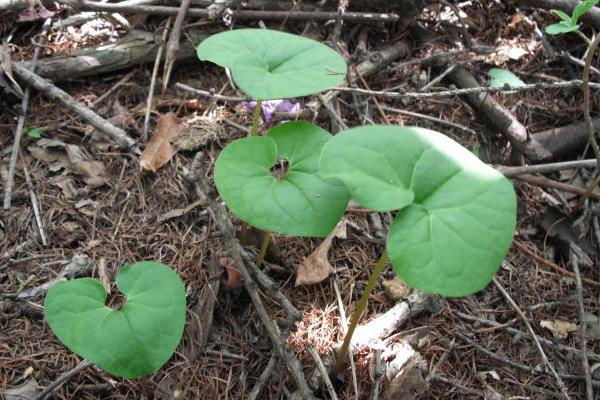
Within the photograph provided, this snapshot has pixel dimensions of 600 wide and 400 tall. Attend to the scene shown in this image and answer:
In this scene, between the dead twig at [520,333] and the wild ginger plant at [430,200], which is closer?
the wild ginger plant at [430,200]

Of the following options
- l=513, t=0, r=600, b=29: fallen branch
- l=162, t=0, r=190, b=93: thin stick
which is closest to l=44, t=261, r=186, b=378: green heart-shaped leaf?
l=162, t=0, r=190, b=93: thin stick

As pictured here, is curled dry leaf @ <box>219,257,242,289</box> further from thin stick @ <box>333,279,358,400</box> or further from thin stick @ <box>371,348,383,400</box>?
thin stick @ <box>371,348,383,400</box>

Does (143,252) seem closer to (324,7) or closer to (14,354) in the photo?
(14,354)

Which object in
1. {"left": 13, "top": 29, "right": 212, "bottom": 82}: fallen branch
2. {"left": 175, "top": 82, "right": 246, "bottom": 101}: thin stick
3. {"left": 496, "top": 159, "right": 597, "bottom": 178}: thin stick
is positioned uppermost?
{"left": 13, "top": 29, "right": 212, "bottom": 82}: fallen branch

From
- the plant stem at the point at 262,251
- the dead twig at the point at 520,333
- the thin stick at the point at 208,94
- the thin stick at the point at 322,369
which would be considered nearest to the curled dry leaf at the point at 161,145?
the thin stick at the point at 208,94

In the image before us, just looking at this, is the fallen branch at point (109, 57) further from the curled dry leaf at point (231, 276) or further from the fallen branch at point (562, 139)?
the fallen branch at point (562, 139)
